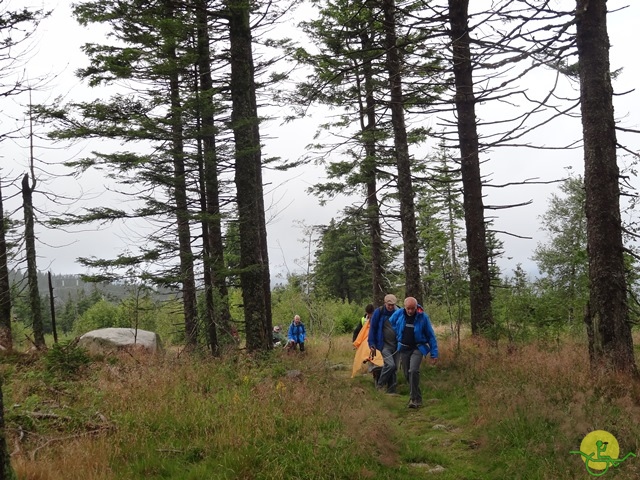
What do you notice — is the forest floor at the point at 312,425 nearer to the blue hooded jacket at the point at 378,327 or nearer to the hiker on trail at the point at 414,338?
the hiker on trail at the point at 414,338

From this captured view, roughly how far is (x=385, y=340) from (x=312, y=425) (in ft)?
12.7

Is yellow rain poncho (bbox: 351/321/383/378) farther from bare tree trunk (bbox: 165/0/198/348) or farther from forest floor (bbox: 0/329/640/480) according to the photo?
bare tree trunk (bbox: 165/0/198/348)

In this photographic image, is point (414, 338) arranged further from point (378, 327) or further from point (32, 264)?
point (32, 264)

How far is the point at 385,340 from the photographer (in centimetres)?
912

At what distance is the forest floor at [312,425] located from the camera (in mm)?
4566

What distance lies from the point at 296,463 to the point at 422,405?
11.9ft

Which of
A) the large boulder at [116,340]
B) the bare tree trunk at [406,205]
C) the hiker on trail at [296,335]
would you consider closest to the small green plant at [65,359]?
the large boulder at [116,340]

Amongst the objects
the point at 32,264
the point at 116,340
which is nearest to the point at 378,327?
the point at 116,340

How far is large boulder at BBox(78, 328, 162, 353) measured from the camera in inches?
540

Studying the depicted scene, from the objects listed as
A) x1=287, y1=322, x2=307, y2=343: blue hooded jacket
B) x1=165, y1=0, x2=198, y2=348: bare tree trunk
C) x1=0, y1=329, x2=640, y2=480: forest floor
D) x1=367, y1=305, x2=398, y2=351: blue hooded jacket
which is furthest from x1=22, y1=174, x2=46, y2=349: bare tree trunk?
x1=367, y1=305, x2=398, y2=351: blue hooded jacket

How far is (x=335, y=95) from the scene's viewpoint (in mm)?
16859

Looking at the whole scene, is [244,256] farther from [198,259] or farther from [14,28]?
[14,28]

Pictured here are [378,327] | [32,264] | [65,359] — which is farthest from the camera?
[32,264]

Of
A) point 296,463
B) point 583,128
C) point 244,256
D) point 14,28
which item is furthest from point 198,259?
point 583,128
